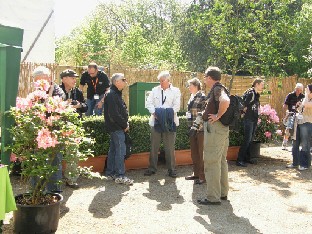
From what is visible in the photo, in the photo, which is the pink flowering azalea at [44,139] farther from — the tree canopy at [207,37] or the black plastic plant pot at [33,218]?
the tree canopy at [207,37]

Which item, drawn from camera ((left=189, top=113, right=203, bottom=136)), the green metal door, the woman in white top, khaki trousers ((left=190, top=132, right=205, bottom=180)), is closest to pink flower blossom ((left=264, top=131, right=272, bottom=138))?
the woman in white top

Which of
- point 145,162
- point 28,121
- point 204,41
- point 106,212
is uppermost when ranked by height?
point 204,41

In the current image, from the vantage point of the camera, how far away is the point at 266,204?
227 inches

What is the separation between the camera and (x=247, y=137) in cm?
845

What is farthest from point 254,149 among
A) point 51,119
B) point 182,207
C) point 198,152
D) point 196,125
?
point 51,119

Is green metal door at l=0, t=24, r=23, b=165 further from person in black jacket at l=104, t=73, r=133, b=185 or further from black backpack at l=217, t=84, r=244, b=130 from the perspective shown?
black backpack at l=217, t=84, r=244, b=130

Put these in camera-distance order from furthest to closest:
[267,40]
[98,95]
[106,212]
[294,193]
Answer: [267,40]
[98,95]
[294,193]
[106,212]

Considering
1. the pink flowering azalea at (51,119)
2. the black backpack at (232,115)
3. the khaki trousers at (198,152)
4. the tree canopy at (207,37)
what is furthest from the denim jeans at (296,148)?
the pink flowering azalea at (51,119)

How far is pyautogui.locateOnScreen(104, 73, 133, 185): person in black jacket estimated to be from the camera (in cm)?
646

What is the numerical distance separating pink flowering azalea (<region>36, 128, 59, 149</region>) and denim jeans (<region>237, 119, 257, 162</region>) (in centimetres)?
532

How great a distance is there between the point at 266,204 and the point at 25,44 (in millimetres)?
10927

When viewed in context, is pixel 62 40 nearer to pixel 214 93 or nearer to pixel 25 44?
pixel 25 44

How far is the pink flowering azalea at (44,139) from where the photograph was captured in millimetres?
3965

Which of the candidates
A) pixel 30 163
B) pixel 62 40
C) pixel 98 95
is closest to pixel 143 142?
pixel 98 95
